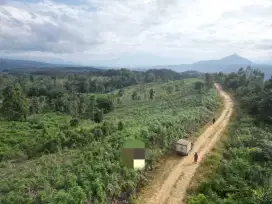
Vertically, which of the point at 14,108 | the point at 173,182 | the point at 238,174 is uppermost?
the point at 238,174

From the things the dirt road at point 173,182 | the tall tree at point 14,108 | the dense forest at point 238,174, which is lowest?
the tall tree at point 14,108

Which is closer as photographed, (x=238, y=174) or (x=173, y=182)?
(x=238, y=174)

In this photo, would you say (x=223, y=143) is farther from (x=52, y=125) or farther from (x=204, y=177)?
(x=52, y=125)

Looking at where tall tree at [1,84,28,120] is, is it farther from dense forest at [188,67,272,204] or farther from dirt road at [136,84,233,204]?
dense forest at [188,67,272,204]

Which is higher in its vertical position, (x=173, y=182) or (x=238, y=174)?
(x=238, y=174)

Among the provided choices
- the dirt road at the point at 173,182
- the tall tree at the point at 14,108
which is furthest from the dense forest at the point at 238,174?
the tall tree at the point at 14,108

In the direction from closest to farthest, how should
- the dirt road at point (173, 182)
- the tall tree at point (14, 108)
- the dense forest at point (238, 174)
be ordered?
the dense forest at point (238, 174) → the dirt road at point (173, 182) → the tall tree at point (14, 108)

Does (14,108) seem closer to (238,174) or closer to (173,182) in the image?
(173,182)

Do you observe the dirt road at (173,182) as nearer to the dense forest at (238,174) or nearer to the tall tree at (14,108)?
the dense forest at (238,174)

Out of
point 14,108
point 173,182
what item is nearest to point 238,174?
point 173,182

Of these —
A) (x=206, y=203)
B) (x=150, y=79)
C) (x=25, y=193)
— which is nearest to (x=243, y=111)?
(x=206, y=203)

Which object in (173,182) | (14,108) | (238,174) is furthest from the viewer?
(14,108)
